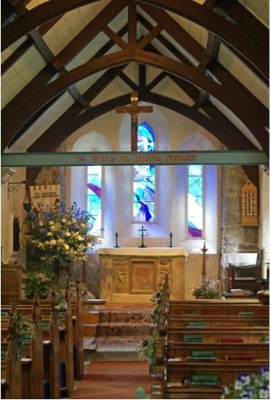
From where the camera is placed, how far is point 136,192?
15.8 meters

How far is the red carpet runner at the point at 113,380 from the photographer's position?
8055 millimetres

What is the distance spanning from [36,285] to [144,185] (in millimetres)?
4799

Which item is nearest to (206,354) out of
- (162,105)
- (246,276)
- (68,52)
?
(68,52)

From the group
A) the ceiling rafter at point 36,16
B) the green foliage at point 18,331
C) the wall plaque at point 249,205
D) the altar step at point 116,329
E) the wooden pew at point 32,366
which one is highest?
the ceiling rafter at point 36,16

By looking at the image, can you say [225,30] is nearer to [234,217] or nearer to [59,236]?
[59,236]

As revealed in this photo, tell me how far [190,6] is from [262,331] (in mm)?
4579

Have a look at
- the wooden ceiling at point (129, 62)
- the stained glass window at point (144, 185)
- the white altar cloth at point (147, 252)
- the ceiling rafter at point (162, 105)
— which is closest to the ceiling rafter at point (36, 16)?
the wooden ceiling at point (129, 62)

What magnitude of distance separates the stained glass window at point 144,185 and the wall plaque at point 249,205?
221 centimetres

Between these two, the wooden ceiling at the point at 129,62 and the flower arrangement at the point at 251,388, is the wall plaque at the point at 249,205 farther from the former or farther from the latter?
the flower arrangement at the point at 251,388

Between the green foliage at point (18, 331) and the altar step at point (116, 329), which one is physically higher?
the green foliage at point (18, 331)

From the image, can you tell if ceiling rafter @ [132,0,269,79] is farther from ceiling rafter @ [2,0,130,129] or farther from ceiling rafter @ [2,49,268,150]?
ceiling rafter @ [2,0,130,129]

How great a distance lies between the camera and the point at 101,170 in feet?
51.6

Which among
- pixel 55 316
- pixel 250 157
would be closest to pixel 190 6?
pixel 250 157

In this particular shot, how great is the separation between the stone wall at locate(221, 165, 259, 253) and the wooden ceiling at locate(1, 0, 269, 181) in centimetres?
42
